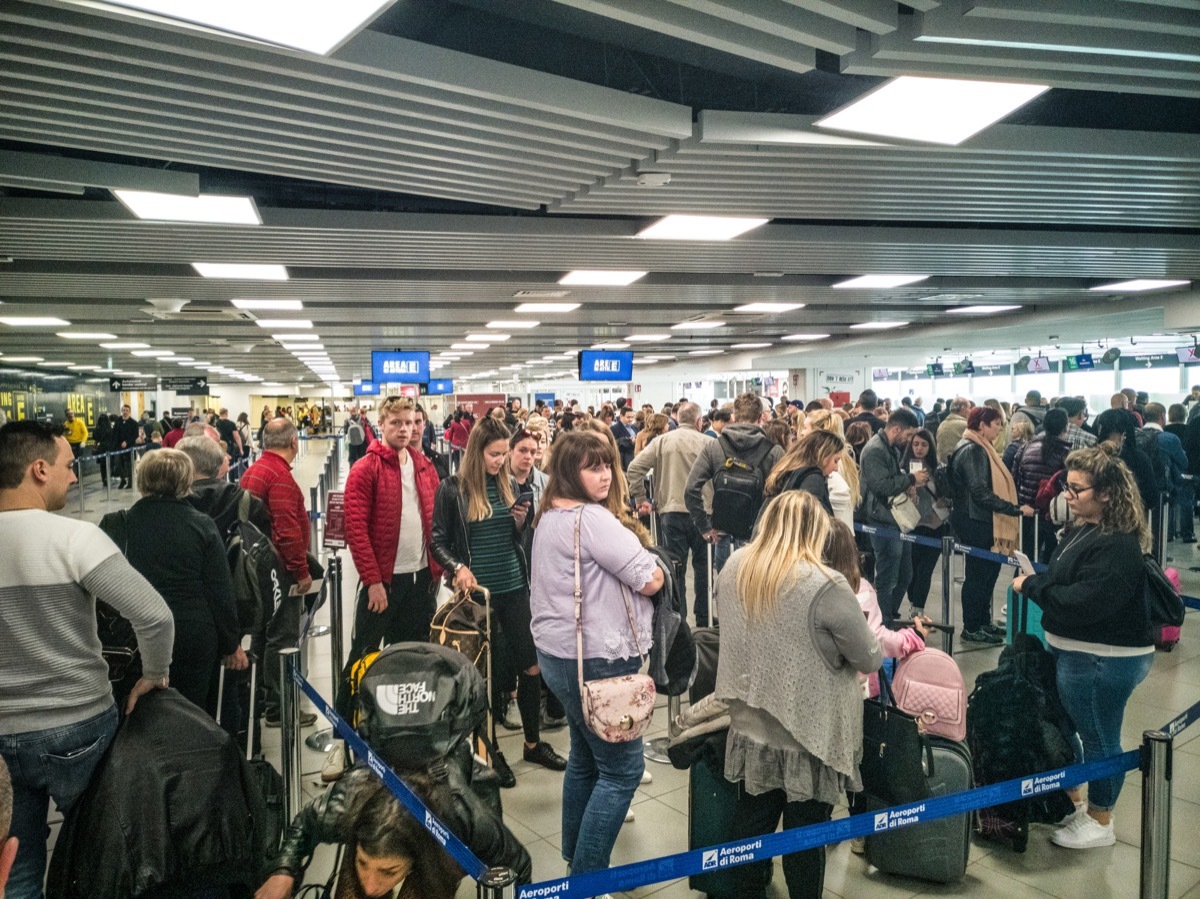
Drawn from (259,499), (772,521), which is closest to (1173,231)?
(772,521)

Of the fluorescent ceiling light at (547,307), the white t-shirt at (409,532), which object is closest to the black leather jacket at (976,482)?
the white t-shirt at (409,532)

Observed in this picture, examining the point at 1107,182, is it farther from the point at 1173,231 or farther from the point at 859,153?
the point at 1173,231

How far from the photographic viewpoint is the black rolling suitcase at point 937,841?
3.29 metres

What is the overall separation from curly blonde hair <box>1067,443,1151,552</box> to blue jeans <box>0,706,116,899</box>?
3.76m

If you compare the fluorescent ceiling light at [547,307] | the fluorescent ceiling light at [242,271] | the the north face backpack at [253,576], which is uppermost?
the fluorescent ceiling light at [547,307]

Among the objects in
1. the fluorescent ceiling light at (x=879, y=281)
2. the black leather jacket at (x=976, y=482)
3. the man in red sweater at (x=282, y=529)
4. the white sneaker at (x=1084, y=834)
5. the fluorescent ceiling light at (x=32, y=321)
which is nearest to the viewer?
the white sneaker at (x=1084, y=834)

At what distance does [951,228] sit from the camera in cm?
945

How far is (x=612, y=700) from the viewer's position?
283 centimetres

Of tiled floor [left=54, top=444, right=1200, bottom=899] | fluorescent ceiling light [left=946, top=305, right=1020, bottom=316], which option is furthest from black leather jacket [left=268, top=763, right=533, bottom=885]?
fluorescent ceiling light [left=946, top=305, right=1020, bottom=316]

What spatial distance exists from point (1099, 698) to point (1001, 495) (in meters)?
3.55

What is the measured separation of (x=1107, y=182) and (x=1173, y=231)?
3830 millimetres

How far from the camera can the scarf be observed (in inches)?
269

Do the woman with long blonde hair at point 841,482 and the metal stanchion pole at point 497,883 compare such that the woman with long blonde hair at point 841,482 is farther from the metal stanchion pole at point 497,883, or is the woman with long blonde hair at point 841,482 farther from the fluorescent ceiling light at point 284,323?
the fluorescent ceiling light at point 284,323

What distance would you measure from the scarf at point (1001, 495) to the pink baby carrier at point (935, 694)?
3726 millimetres
